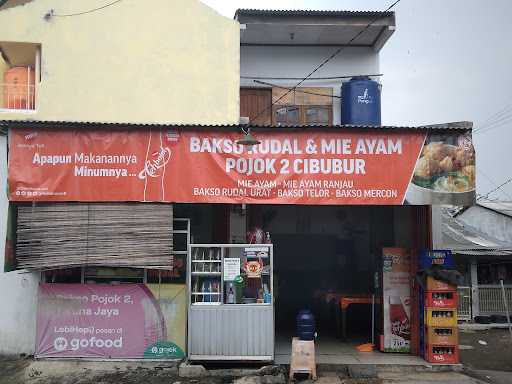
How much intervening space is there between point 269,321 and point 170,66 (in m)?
7.24

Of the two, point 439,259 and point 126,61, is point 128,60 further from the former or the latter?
point 439,259

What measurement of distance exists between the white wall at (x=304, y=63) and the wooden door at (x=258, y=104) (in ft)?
0.79

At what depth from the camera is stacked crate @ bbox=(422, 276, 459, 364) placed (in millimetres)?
10422

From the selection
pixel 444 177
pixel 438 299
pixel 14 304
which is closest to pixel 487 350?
pixel 438 299

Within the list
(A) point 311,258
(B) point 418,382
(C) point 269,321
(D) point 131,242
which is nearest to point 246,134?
(D) point 131,242

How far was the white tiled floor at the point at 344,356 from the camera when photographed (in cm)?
1050

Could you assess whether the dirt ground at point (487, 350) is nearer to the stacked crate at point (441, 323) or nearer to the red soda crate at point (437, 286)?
the stacked crate at point (441, 323)

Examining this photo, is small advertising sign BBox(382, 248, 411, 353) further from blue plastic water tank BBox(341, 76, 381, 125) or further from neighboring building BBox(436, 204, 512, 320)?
neighboring building BBox(436, 204, 512, 320)

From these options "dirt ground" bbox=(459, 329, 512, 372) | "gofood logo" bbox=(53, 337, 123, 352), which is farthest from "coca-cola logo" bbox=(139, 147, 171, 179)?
"dirt ground" bbox=(459, 329, 512, 372)

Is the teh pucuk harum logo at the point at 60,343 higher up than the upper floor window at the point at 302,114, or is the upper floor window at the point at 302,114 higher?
the upper floor window at the point at 302,114

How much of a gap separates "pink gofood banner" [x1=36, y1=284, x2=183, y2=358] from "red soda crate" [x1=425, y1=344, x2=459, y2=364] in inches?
190

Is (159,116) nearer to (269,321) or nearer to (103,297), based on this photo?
(103,297)

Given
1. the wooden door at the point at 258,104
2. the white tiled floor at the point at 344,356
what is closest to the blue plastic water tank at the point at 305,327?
the white tiled floor at the point at 344,356

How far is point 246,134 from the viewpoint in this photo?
980cm
